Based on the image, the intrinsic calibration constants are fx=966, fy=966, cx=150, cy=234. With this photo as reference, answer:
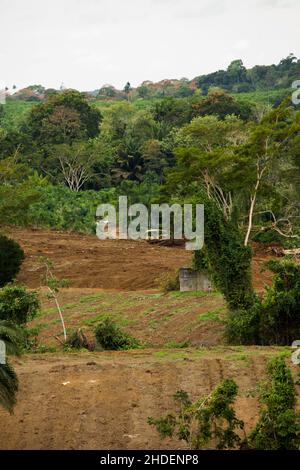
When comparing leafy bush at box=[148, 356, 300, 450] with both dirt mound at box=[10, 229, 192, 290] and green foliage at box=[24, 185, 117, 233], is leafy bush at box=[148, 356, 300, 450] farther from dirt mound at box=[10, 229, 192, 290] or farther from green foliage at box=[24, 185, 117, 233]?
green foliage at box=[24, 185, 117, 233]

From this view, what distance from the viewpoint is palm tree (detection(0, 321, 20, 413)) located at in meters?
12.7

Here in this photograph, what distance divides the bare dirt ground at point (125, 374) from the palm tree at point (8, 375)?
0.79 metres

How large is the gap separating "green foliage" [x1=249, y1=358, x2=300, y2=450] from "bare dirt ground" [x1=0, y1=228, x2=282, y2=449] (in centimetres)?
127

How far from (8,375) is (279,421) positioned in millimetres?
3666

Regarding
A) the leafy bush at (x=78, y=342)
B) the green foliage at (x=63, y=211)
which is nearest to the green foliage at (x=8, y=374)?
the leafy bush at (x=78, y=342)

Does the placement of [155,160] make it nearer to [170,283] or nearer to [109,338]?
[170,283]

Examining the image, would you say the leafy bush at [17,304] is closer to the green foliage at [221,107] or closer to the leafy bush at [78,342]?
the leafy bush at [78,342]

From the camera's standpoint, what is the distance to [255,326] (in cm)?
2008

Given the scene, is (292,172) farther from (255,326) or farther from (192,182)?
(255,326)

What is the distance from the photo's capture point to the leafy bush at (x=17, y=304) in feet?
64.3

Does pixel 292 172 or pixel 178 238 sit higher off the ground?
pixel 292 172
